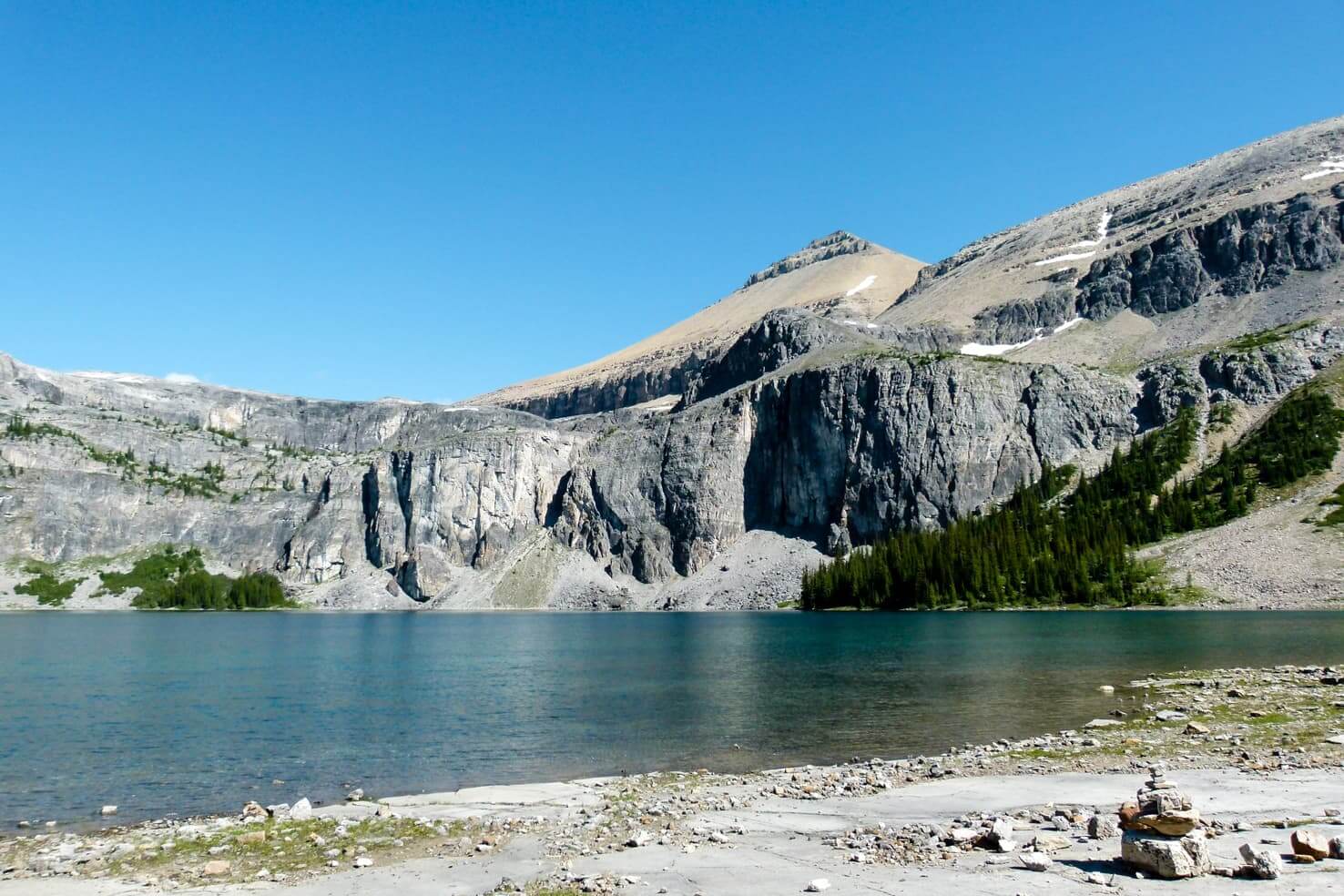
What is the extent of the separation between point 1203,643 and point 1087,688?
26.8 m

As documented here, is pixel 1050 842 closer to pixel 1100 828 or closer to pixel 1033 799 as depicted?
pixel 1100 828

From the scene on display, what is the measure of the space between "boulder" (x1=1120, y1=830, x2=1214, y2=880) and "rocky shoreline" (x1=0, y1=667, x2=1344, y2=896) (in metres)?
0.03

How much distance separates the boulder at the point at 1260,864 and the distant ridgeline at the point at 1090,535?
120m

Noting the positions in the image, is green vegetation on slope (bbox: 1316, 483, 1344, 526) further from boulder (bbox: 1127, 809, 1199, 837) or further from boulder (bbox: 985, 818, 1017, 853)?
boulder (bbox: 1127, 809, 1199, 837)

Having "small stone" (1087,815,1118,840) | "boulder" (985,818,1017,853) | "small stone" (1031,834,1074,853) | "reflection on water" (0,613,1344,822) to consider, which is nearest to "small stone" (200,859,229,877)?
"reflection on water" (0,613,1344,822)

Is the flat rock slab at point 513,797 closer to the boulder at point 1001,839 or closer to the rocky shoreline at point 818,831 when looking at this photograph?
the rocky shoreline at point 818,831

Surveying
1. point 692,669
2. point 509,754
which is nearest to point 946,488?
point 692,669

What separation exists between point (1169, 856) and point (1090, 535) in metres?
140

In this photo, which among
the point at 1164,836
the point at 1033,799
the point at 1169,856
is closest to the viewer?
the point at 1169,856

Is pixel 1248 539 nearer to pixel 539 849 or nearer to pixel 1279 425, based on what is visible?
pixel 1279 425

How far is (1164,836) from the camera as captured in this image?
15875mm

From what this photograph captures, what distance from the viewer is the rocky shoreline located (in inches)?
627

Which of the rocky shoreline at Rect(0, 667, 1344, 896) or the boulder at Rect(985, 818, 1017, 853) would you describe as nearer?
the rocky shoreline at Rect(0, 667, 1344, 896)

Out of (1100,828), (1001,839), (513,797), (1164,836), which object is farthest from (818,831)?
(513,797)
